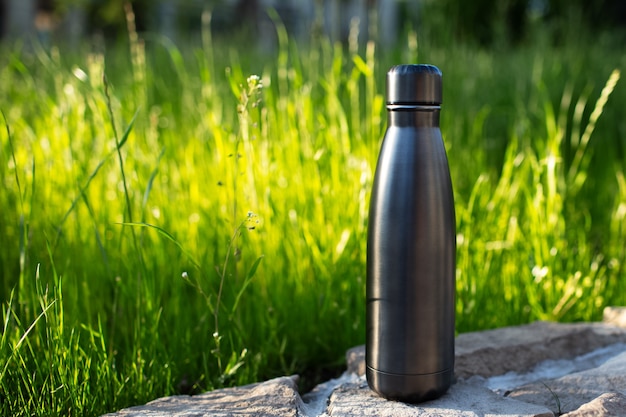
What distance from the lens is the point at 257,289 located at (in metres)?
1.88

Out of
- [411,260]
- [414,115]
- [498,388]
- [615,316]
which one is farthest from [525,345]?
[414,115]

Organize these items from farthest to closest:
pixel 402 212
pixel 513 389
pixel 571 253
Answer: pixel 571 253, pixel 513 389, pixel 402 212

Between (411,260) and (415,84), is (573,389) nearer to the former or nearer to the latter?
(411,260)

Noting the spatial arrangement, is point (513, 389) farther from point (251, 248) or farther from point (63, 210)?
point (63, 210)

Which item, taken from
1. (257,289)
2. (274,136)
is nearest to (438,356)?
(257,289)

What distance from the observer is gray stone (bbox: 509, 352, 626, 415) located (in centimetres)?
143

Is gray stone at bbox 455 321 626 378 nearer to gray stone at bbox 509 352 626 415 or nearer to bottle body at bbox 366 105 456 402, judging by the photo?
gray stone at bbox 509 352 626 415

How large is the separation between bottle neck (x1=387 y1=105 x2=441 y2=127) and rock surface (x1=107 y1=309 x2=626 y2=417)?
565mm

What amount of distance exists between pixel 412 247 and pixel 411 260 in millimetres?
26

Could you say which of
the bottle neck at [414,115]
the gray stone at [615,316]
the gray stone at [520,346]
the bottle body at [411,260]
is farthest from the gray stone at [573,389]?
the bottle neck at [414,115]

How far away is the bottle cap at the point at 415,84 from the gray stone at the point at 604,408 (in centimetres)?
65

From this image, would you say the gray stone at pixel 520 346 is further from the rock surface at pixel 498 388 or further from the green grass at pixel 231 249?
the green grass at pixel 231 249

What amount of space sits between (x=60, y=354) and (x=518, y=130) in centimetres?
225

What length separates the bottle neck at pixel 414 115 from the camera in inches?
51.1
